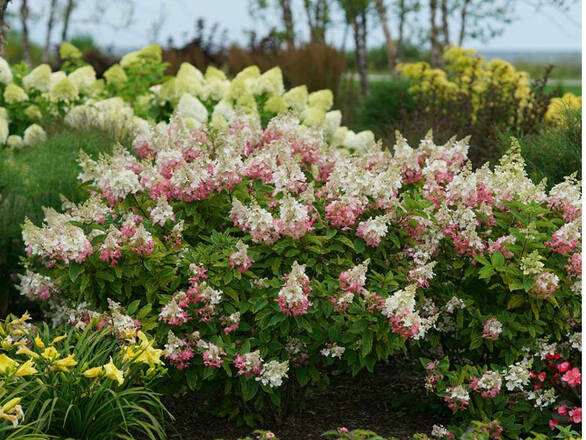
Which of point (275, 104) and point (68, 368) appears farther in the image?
point (275, 104)

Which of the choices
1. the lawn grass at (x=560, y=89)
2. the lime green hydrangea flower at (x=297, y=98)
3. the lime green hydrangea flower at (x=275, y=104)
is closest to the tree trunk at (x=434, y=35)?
the lawn grass at (x=560, y=89)

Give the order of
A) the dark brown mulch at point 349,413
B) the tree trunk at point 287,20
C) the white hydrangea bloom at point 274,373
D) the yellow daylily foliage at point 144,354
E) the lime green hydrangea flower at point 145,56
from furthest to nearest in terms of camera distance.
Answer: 1. the tree trunk at point 287,20
2. the lime green hydrangea flower at point 145,56
3. the dark brown mulch at point 349,413
4. the white hydrangea bloom at point 274,373
5. the yellow daylily foliage at point 144,354

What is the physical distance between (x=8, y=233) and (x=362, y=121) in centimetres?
607

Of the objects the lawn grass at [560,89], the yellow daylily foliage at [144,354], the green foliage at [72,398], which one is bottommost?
the lawn grass at [560,89]

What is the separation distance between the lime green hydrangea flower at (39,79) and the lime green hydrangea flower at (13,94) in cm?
11

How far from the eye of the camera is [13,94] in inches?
320

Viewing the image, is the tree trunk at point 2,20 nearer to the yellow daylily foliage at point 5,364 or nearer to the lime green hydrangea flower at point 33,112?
the lime green hydrangea flower at point 33,112

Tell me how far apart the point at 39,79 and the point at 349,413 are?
205 inches

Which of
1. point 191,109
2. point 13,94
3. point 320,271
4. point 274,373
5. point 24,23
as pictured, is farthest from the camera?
point 24,23

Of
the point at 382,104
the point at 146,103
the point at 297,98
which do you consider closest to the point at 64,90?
the point at 146,103

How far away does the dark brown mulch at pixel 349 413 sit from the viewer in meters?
4.12

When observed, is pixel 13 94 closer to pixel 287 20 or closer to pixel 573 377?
pixel 573 377

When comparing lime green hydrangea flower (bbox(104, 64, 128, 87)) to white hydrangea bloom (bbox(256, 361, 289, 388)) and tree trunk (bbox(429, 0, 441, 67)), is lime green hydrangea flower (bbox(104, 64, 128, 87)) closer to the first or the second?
tree trunk (bbox(429, 0, 441, 67))

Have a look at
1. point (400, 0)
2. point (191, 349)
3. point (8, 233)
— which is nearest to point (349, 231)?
point (191, 349)
